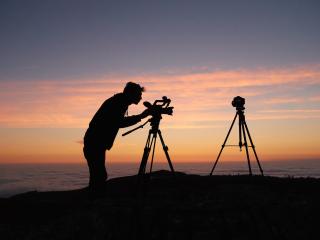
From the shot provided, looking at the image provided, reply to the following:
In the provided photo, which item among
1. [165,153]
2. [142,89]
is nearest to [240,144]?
[165,153]

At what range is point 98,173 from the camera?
7086 mm

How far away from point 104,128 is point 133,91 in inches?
39.3

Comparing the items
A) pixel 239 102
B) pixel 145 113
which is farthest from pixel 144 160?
pixel 239 102

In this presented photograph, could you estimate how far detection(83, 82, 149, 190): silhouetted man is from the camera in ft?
23.4

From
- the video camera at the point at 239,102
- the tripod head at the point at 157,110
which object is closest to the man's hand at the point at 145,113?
the tripod head at the point at 157,110

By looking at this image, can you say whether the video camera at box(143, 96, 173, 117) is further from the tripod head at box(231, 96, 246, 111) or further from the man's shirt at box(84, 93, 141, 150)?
the tripod head at box(231, 96, 246, 111)

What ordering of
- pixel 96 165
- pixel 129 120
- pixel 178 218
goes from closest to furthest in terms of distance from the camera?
1. pixel 178 218
2. pixel 96 165
3. pixel 129 120

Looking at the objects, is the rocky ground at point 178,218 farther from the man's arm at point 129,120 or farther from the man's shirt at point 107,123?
the man's arm at point 129,120

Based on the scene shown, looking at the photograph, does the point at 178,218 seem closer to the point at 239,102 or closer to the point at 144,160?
the point at 144,160

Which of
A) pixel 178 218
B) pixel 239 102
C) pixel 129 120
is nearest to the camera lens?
pixel 178 218

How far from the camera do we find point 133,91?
23.6ft

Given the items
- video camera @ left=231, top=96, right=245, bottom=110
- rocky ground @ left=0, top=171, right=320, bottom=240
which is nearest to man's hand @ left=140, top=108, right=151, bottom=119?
rocky ground @ left=0, top=171, right=320, bottom=240

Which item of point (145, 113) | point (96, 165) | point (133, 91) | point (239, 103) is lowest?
point (96, 165)

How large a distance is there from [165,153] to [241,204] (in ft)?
6.84
